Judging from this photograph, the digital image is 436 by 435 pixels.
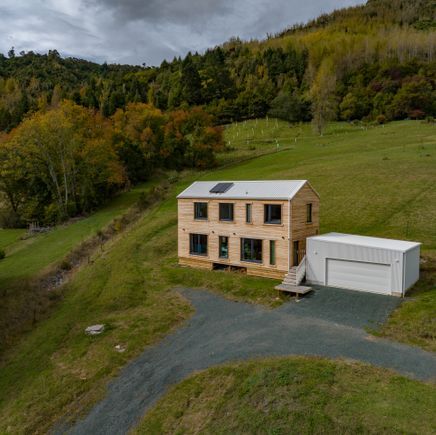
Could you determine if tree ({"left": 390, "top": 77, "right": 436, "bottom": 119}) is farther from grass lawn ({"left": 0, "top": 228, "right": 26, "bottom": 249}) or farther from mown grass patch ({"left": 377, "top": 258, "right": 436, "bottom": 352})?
grass lawn ({"left": 0, "top": 228, "right": 26, "bottom": 249})

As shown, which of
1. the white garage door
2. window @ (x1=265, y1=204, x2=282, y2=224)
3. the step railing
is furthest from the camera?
window @ (x1=265, y1=204, x2=282, y2=224)

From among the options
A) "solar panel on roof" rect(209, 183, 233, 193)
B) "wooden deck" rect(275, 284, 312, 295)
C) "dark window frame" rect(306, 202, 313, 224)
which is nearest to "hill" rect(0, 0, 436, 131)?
"solar panel on roof" rect(209, 183, 233, 193)

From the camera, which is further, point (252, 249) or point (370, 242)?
point (252, 249)

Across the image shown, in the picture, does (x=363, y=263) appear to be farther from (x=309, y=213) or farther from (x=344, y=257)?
(x=309, y=213)

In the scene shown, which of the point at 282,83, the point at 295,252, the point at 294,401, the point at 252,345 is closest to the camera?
the point at 294,401

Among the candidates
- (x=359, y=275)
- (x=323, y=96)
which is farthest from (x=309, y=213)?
(x=323, y=96)

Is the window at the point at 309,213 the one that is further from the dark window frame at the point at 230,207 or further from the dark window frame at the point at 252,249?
the dark window frame at the point at 230,207

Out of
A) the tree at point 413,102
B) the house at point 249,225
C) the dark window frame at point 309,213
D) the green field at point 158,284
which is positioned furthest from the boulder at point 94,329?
the tree at point 413,102
